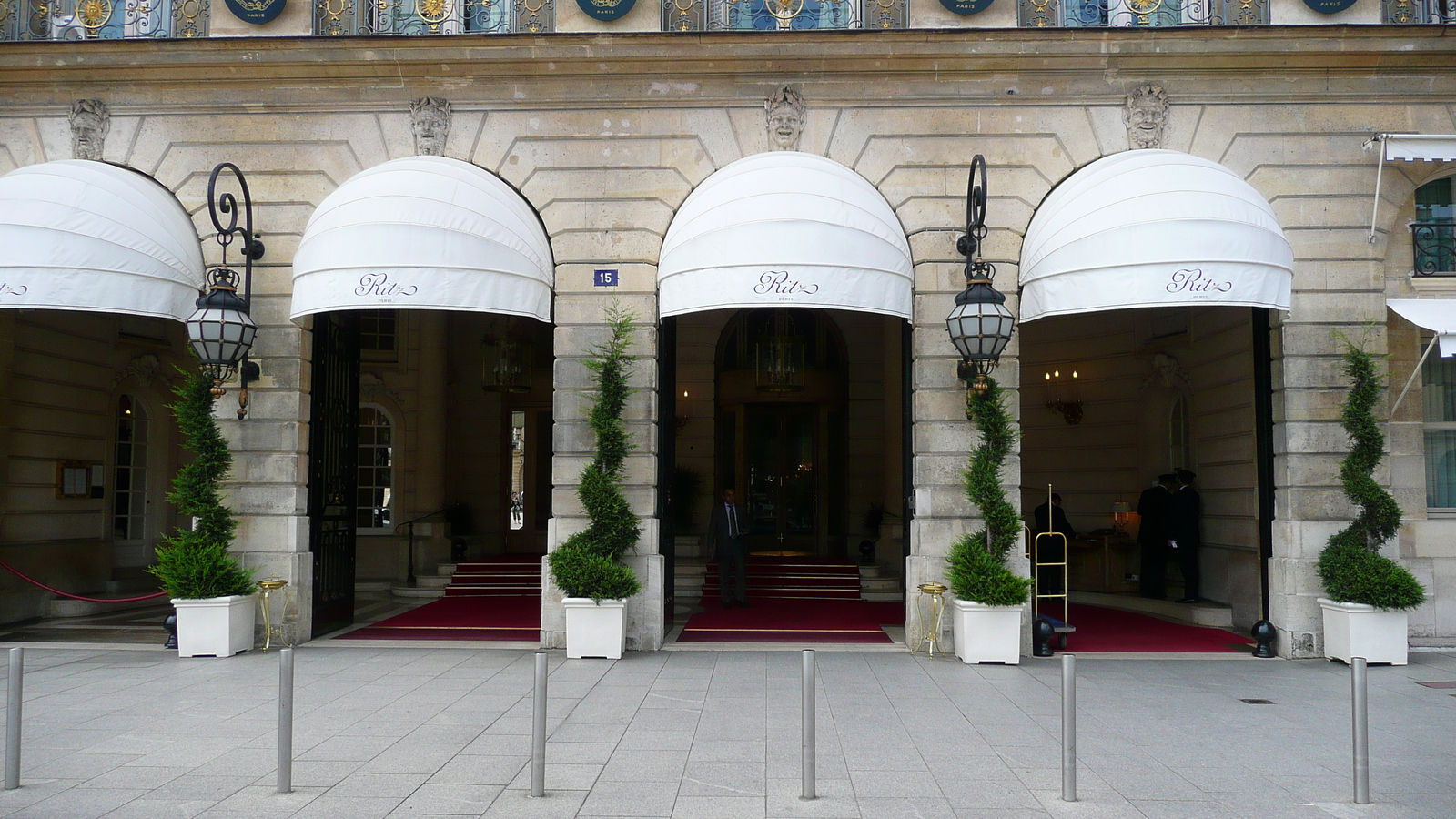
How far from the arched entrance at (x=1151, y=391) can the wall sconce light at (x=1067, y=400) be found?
0.03m

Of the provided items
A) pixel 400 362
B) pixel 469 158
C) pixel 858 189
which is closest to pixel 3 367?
pixel 400 362

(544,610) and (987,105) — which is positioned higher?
(987,105)

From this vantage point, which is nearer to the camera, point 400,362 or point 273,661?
point 273,661

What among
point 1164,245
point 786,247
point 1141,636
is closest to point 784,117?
point 786,247

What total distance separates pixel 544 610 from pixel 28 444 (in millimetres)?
8910

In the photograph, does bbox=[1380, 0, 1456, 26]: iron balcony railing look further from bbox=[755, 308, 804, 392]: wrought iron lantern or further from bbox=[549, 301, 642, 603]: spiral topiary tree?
bbox=[549, 301, 642, 603]: spiral topiary tree

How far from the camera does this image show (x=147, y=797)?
6.34 m

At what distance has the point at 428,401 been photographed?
19.8m

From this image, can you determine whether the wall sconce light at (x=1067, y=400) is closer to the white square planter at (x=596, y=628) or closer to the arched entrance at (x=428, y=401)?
the arched entrance at (x=428, y=401)

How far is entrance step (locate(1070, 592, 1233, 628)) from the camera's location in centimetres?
1411

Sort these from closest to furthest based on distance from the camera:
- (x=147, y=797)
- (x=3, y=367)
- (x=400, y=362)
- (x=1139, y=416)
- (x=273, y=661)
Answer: (x=147, y=797), (x=273, y=661), (x=3, y=367), (x=1139, y=416), (x=400, y=362)

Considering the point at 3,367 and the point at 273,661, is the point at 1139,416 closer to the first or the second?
the point at 273,661

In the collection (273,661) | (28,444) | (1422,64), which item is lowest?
(273,661)

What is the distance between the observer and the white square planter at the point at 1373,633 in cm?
1122
